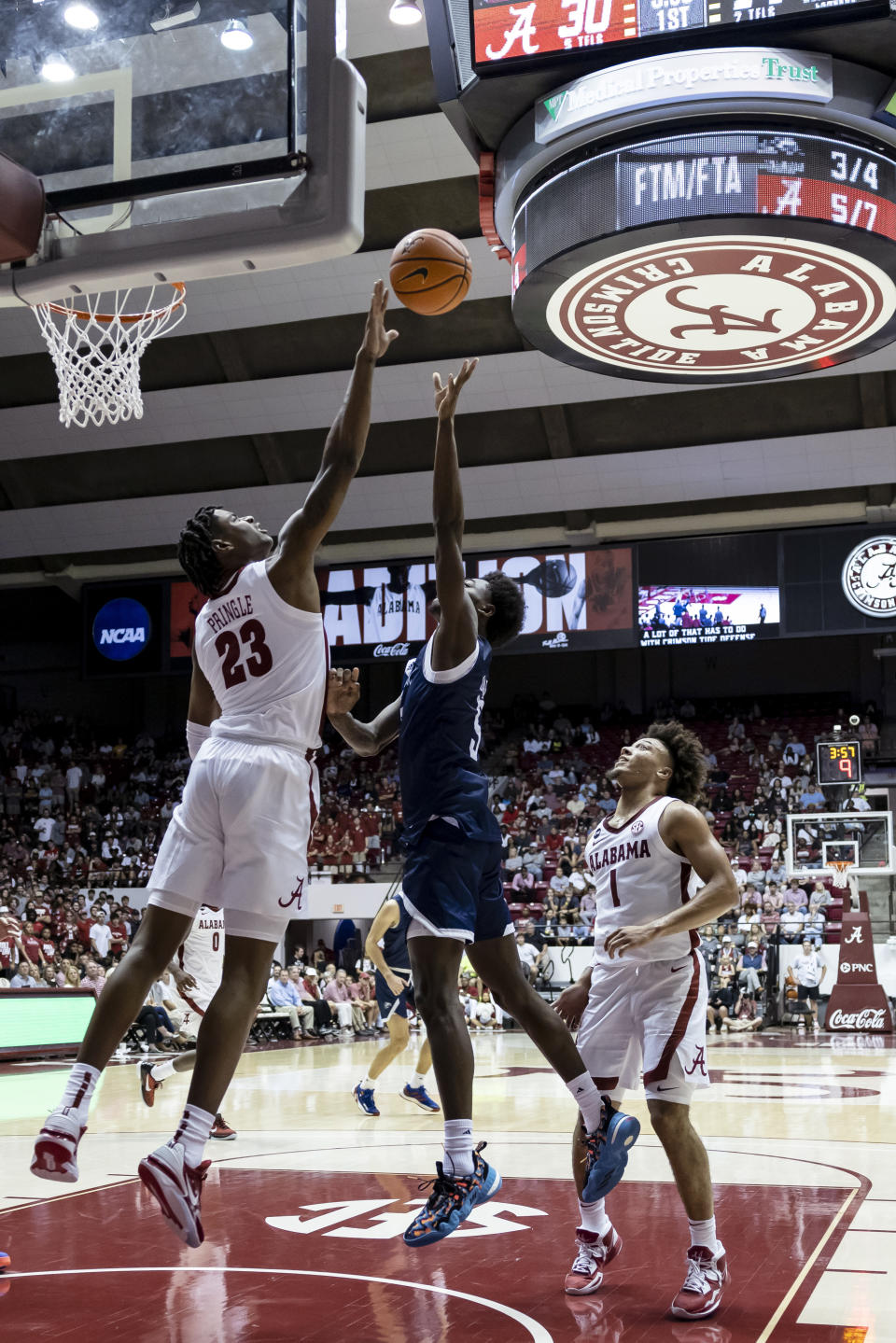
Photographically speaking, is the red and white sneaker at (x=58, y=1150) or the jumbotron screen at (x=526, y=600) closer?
the red and white sneaker at (x=58, y=1150)

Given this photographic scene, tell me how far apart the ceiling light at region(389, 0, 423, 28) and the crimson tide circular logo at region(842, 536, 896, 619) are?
1358 centimetres

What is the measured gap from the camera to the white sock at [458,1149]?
12.3 ft

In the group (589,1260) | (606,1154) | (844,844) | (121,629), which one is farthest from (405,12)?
(121,629)

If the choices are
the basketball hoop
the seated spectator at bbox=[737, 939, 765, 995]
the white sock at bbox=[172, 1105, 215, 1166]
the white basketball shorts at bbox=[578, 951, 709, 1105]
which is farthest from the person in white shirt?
the white sock at bbox=[172, 1105, 215, 1166]

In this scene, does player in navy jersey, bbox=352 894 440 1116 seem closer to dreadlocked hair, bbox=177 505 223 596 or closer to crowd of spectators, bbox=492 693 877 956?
dreadlocked hair, bbox=177 505 223 596

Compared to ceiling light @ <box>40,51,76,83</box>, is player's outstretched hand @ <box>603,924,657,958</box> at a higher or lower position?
lower

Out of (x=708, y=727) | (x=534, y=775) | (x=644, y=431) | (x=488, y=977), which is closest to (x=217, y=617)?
(x=488, y=977)

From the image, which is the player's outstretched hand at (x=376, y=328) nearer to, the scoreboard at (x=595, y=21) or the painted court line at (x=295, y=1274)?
the painted court line at (x=295, y=1274)

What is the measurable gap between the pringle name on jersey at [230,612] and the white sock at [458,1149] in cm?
160

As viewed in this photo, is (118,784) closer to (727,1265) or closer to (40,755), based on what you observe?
(40,755)

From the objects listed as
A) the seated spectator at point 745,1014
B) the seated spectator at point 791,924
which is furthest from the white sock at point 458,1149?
the seated spectator at point 791,924

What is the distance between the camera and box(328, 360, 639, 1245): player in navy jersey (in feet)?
12.9

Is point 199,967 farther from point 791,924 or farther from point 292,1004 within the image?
point 791,924

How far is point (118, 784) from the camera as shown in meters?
31.6
